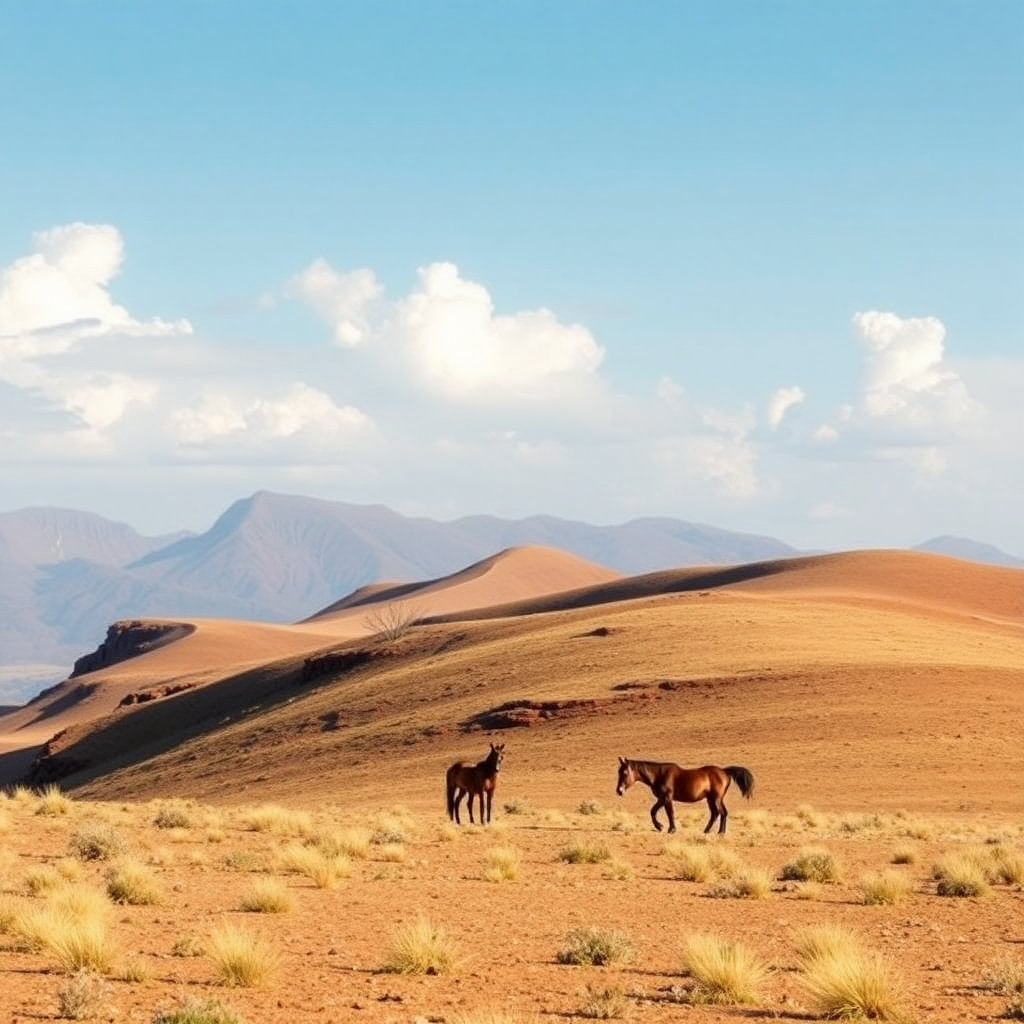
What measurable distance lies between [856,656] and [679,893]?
35.6 meters

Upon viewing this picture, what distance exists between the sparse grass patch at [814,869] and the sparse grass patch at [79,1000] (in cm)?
1146

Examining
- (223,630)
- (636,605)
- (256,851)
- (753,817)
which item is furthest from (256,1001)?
(223,630)

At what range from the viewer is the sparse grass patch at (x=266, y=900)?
53.1 feet

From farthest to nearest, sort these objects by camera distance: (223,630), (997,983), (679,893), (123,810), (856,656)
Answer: (223,630) → (856,656) → (123,810) → (679,893) → (997,983)

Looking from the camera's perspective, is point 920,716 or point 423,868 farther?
point 920,716

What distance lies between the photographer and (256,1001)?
1160cm

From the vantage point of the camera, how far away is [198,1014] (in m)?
10.1

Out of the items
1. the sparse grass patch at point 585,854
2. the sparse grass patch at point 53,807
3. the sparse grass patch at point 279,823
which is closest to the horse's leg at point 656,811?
the sparse grass patch at point 585,854

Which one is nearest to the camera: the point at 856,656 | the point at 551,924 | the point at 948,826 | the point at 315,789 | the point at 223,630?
the point at 551,924

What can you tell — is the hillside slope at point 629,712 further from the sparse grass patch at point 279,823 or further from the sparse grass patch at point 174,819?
the sparse grass patch at point 174,819

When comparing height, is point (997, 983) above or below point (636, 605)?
below

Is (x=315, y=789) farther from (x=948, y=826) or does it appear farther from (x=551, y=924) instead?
(x=551, y=924)

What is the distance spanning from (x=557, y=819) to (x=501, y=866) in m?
9.77

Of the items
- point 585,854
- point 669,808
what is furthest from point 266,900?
point 669,808
